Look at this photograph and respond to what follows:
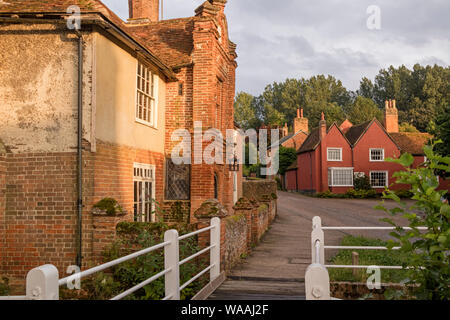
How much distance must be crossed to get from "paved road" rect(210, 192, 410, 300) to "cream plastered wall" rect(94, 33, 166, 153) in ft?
14.6

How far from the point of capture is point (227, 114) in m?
A: 18.3

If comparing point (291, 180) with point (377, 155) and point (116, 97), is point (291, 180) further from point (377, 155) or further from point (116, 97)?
point (116, 97)

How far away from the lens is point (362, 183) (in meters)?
40.1

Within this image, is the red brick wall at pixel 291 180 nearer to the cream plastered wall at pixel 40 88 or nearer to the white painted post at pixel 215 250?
the white painted post at pixel 215 250

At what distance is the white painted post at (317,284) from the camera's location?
10.6ft

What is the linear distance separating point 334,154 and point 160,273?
1515 inches

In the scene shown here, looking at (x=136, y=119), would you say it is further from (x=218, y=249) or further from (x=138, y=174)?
(x=218, y=249)

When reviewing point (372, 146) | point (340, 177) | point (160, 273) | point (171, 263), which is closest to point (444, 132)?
point (340, 177)

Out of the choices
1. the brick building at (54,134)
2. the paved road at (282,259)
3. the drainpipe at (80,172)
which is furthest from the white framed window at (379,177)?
the drainpipe at (80,172)

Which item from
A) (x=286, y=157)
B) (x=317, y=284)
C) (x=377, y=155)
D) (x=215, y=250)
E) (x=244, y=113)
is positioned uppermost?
(x=244, y=113)

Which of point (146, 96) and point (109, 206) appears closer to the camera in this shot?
point (109, 206)

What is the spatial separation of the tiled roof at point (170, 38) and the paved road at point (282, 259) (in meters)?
6.95

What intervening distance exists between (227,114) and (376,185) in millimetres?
27638
